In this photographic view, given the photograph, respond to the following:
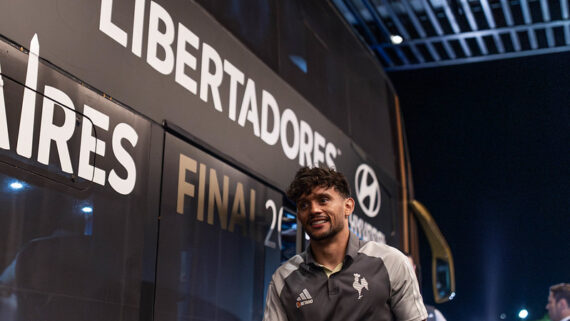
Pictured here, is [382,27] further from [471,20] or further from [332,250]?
[332,250]

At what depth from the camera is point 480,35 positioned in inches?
319

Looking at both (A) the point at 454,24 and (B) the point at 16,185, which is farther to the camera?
(A) the point at 454,24

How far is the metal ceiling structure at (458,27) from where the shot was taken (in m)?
7.56

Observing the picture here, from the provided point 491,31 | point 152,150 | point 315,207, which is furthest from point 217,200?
point 491,31

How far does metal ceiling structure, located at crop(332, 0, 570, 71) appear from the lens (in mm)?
7559

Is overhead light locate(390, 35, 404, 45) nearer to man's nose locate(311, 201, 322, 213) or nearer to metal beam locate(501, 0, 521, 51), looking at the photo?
metal beam locate(501, 0, 521, 51)

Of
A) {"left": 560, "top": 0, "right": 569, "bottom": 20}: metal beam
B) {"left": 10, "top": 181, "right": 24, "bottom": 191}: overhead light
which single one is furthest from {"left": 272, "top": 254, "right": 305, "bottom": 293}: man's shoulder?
{"left": 560, "top": 0, "right": 569, "bottom": 20}: metal beam

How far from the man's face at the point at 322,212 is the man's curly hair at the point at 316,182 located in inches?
0.6

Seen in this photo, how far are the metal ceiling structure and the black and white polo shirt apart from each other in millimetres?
5304

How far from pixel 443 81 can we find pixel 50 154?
27.5 ft

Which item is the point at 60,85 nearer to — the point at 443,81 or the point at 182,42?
the point at 182,42

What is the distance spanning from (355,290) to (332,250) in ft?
0.54

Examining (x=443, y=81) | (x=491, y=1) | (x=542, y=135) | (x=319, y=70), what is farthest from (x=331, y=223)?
(x=443, y=81)

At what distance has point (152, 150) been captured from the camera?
2.86 meters
